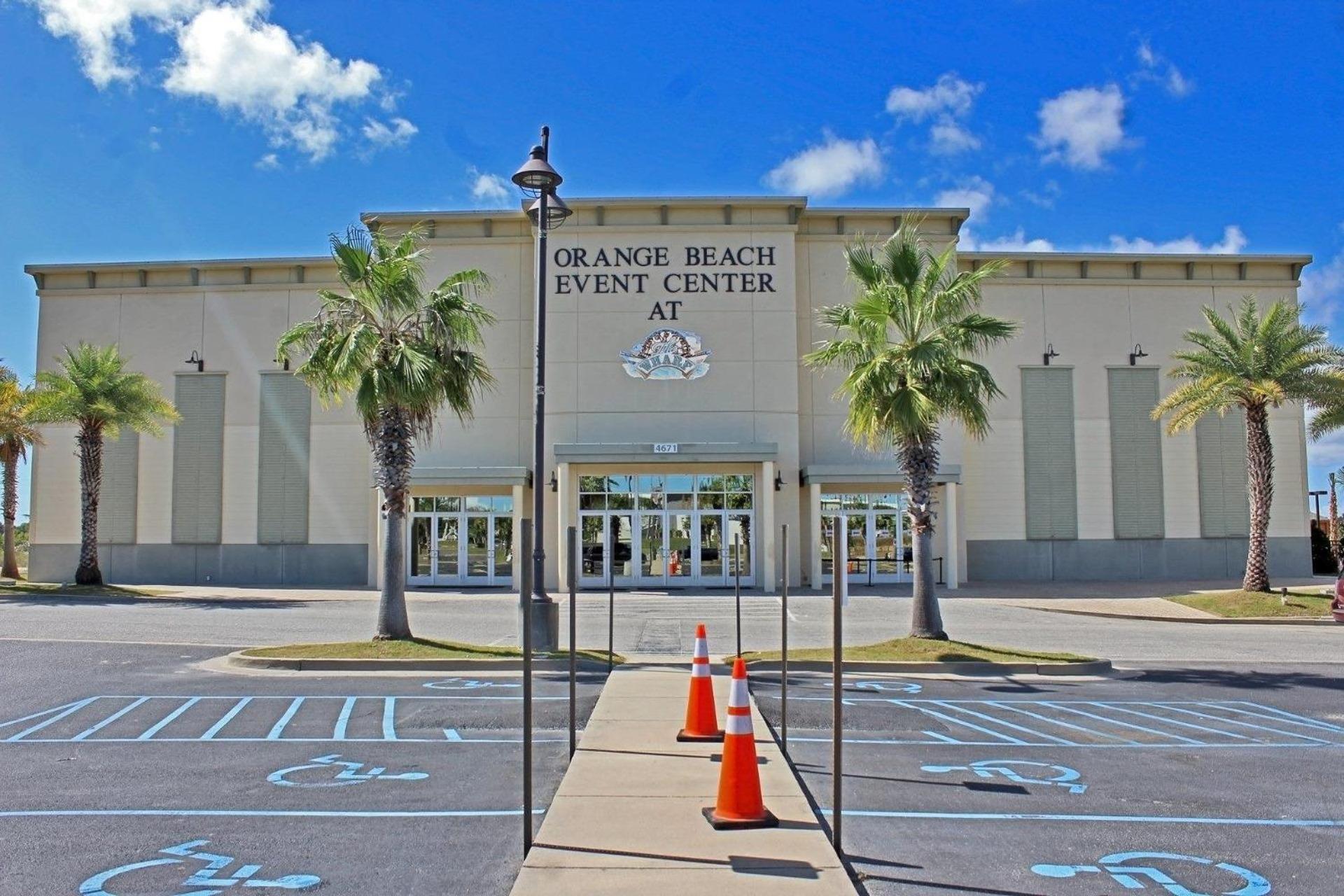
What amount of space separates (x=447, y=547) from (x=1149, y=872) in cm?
2731

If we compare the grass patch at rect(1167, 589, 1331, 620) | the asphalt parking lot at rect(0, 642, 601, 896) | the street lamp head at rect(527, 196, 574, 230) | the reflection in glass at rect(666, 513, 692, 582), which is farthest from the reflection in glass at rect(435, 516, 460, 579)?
the grass patch at rect(1167, 589, 1331, 620)

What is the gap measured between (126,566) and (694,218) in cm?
2059

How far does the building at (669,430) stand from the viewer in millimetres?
30266

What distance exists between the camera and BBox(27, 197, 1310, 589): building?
3027 cm

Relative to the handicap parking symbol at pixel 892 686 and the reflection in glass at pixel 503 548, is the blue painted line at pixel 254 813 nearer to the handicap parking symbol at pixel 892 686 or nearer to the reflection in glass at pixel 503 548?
the handicap parking symbol at pixel 892 686

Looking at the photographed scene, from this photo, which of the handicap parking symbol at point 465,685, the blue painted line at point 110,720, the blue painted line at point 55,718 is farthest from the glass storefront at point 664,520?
the blue painted line at point 55,718

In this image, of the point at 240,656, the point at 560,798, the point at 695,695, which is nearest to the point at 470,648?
the point at 240,656

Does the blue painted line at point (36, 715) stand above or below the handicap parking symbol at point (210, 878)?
below

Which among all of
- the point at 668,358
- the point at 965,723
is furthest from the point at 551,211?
the point at 668,358

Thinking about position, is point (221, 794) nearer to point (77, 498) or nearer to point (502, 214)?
point (502, 214)

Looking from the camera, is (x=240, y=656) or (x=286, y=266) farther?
(x=286, y=266)

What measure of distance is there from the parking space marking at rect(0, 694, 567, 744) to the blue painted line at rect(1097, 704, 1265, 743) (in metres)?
6.20

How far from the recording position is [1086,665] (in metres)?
14.5

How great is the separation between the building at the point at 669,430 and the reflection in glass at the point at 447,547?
60mm
